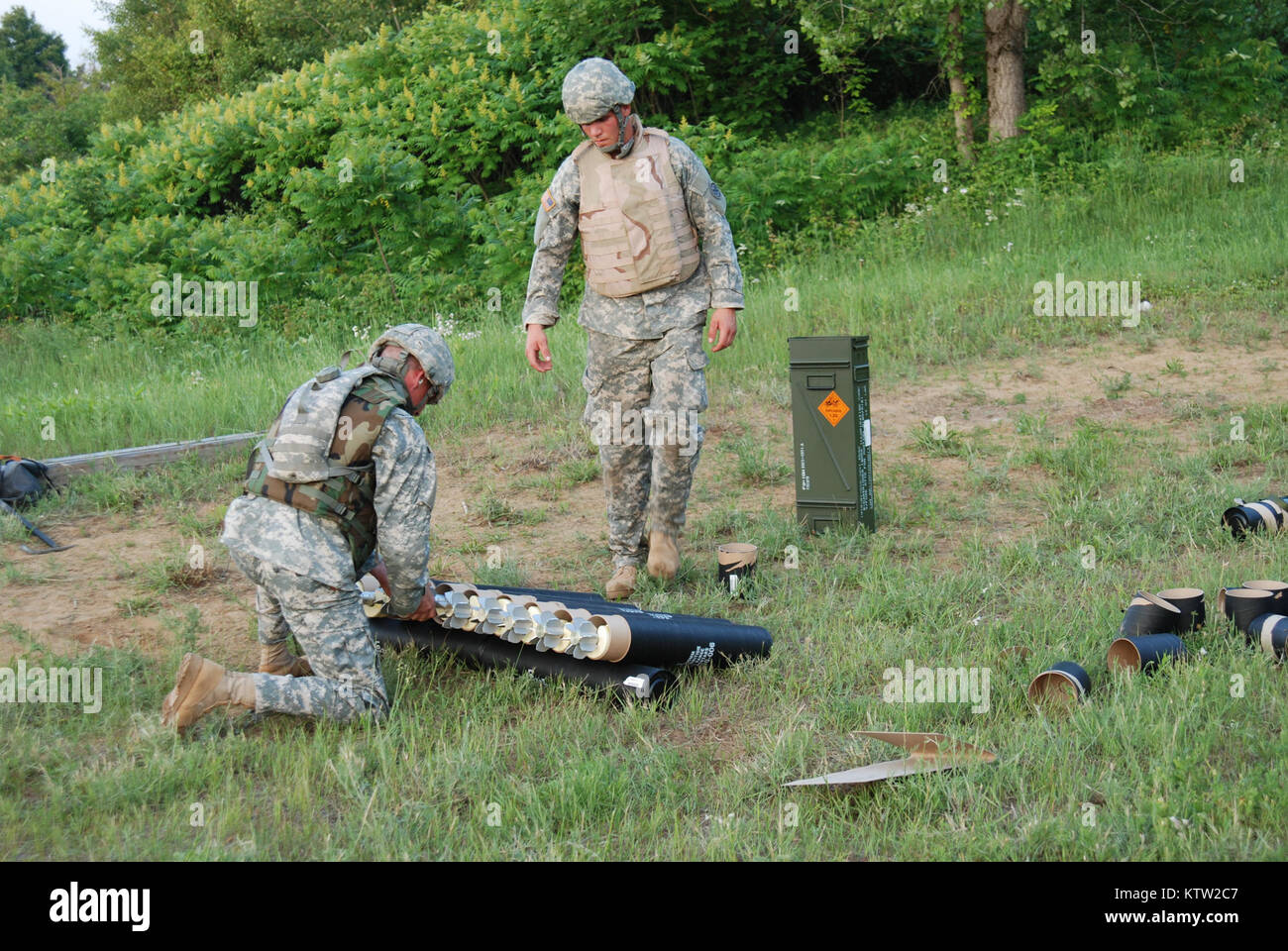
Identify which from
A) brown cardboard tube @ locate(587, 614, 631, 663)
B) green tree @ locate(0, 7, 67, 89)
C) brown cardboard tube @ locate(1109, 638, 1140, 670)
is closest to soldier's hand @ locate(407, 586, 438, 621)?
brown cardboard tube @ locate(587, 614, 631, 663)

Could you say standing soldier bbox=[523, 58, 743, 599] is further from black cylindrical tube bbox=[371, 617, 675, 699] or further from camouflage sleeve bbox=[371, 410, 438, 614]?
camouflage sleeve bbox=[371, 410, 438, 614]

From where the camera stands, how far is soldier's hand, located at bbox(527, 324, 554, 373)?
560 cm

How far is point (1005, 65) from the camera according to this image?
13609 mm

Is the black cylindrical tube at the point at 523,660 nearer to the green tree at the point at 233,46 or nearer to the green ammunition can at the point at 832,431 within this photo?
the green ammunition can at the point at 832,431

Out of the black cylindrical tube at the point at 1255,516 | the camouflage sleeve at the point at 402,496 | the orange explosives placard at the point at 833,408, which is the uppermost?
the orange explosives placard at the point at 833,408

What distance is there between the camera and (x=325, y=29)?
24031mm

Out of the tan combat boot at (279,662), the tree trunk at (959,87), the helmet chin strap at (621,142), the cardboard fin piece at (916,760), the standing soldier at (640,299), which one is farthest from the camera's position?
the tree trunk at (959,87)

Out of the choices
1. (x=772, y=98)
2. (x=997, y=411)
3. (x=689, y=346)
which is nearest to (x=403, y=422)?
(x=689, y=346)

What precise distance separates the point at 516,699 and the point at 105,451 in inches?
183

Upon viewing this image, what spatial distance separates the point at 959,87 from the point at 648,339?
1038 cm

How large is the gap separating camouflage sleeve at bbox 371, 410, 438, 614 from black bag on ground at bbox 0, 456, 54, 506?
12.4 ft

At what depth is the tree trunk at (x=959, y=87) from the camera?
14.0 m

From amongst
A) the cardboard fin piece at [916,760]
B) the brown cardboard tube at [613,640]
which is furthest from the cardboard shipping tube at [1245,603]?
the brown cardboard tube at [613,640]

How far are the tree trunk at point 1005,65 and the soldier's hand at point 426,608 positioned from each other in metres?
11.6
